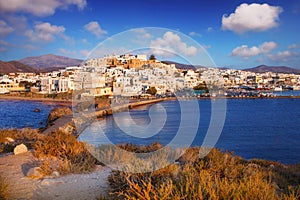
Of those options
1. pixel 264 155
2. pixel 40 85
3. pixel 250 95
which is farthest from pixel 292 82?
pixel 264 155

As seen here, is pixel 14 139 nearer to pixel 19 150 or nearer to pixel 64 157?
pixel 19 150

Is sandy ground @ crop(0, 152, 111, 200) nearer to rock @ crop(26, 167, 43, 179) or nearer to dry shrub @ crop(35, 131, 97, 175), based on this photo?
rock @ crop(26, 167, 43, 179)

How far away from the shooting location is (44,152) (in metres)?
6.72

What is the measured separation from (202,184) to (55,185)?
2724 mm

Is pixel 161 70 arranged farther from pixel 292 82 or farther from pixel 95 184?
pixel 292 82

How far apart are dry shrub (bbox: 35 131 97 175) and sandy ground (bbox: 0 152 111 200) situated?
0.72 ft

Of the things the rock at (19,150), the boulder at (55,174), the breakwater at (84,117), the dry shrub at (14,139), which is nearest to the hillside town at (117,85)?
the breakwater at (84,117)

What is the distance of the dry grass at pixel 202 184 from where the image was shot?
10.0 ft

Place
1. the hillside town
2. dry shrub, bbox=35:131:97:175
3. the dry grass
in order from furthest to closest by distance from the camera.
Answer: the hillside town, dry shrub, bbox=35:131:97:175, the dry grass

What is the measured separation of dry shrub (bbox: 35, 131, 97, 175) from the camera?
5453 millimetres

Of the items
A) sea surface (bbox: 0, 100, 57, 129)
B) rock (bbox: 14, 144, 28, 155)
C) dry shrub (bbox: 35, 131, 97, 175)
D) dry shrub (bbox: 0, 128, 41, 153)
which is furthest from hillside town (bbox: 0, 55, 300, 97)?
rock (bbox: 14, 144, 28, 155)

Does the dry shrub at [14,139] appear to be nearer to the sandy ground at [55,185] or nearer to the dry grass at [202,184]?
the sandy ground at [55,185]

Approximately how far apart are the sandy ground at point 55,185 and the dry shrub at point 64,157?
221mm

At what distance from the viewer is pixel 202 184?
10.9 ft
